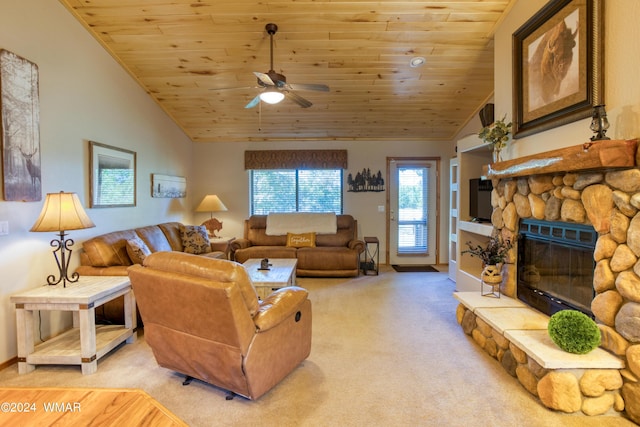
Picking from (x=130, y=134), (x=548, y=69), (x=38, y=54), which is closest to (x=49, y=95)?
(x=38, y=54)

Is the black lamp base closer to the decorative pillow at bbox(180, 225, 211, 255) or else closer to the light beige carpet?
the light beige carpet

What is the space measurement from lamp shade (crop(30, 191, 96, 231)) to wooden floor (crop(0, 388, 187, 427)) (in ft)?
5.25

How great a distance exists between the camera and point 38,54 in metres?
2.88

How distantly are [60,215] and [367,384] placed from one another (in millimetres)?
2693

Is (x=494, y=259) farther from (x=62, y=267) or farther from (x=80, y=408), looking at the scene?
(x=62, y=267)

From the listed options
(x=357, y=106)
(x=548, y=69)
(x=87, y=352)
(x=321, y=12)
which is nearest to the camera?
(x=87, y=352)

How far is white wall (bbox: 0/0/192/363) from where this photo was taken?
2.63m

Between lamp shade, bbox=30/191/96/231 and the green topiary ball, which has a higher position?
lamp shade, bbox=30/191/96/231

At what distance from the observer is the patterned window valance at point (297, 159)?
20.3ft

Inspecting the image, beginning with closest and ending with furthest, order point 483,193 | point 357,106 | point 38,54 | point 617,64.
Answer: point 617,64 → point 38,54 → point 483,193 → point 357,106

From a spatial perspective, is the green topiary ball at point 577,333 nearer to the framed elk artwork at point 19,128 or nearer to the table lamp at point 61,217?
the table lamp at point 61,217

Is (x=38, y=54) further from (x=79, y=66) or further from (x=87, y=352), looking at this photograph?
(x=87, y=352)

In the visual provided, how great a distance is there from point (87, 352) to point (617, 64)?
414 cm

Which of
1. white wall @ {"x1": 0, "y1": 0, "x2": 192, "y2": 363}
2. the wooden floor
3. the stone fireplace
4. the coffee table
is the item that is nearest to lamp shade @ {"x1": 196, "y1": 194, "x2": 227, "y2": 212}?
white wall @ {"x1": 0, "y1": 0, "x2": 192, "y2": 363}
